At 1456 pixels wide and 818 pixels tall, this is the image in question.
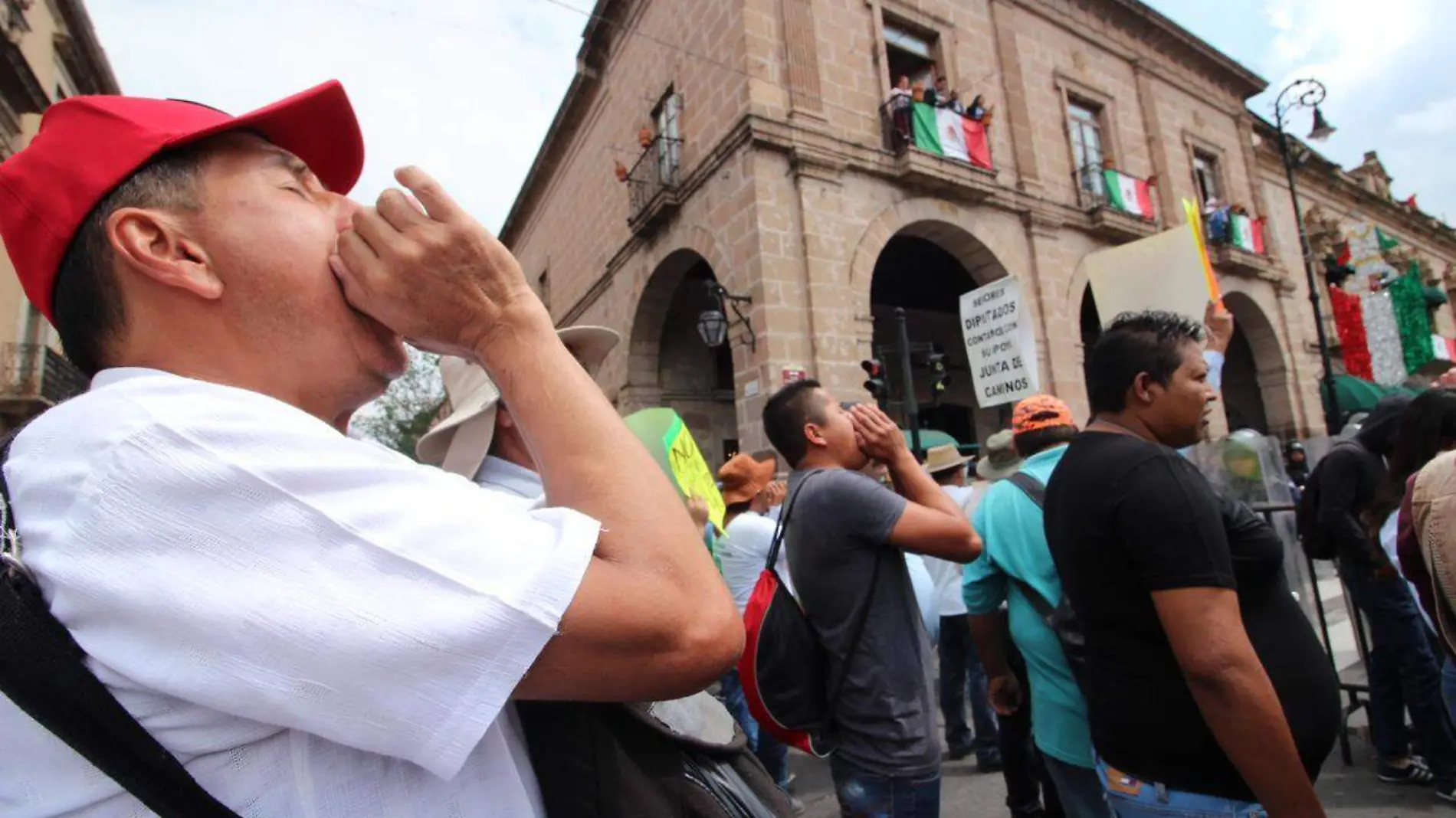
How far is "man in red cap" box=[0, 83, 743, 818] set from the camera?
0.60 meters

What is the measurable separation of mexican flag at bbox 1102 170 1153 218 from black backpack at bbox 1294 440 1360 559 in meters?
10.1

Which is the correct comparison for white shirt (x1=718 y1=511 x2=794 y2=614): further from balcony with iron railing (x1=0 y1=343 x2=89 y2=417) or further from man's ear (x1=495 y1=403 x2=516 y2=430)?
balcony with iron railing (x1=0 y1=343 x2=89 y2=417)

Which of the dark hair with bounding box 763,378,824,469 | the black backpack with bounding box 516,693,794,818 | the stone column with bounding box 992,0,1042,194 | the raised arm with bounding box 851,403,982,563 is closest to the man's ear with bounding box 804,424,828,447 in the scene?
the dark hair with bounding box 763,378,824,469

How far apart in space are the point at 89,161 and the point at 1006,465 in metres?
5.16

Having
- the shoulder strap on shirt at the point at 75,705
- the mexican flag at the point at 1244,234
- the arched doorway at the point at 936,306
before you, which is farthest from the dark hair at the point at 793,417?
the mexican flag at the point at 1244,234

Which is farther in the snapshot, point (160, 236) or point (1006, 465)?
point (1006, 465)

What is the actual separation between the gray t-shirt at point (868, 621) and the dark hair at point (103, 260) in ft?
6.37

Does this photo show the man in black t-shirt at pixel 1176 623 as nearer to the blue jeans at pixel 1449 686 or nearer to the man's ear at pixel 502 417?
the man's ear at pixel 502 417

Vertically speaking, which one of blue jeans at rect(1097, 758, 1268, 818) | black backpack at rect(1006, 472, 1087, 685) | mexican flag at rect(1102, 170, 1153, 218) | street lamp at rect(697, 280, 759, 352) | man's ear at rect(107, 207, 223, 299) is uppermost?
mexican flag at rect(1102, 170, 1153, 218)

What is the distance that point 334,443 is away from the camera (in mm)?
677

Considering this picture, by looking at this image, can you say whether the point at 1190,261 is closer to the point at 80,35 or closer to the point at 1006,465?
the point at 1006,465

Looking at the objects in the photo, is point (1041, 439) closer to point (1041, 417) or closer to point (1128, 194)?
point (1041, 417)

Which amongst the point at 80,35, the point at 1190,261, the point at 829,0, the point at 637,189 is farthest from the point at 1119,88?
the point at 80,35

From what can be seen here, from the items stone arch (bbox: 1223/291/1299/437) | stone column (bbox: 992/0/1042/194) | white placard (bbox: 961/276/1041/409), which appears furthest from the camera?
stone arch (bbox: 1223/291/1299/437)
